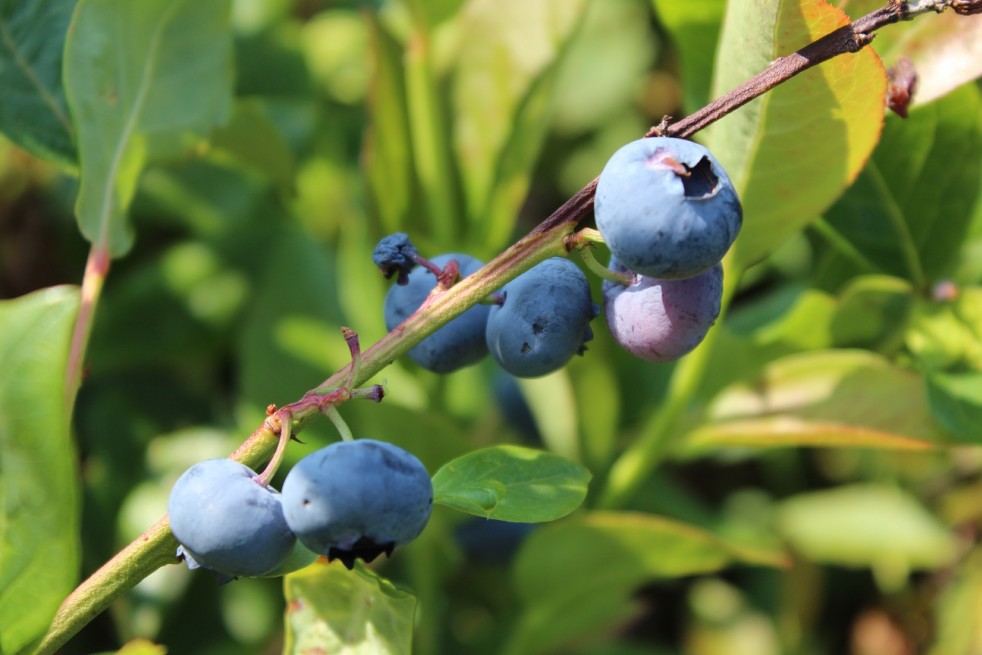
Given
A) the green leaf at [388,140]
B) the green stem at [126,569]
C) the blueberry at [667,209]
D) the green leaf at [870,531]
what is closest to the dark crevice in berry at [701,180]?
the blueberry at [667,209]

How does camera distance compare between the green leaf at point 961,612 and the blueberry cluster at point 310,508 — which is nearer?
the blueberry cluster at point 310,508

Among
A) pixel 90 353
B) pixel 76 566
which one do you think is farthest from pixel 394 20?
pixel 76 566

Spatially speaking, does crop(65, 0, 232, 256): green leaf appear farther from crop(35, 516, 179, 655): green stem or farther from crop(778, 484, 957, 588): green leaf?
crop(778, 484, 957, 588): green leaf

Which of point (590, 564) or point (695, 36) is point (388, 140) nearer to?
point (695, 36)

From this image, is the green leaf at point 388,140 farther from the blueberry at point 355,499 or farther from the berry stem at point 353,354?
the blueberry at point 355,499

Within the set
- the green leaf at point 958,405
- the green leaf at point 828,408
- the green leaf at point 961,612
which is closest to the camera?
the green leaf at point 958,405

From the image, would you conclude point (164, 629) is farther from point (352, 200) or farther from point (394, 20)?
point (394, 20)

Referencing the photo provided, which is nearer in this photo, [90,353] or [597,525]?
[597,525]


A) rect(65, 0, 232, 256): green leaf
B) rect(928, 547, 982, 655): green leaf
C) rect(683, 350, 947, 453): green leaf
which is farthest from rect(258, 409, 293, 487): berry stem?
rect(928, 547, 982, 655): green leaf
